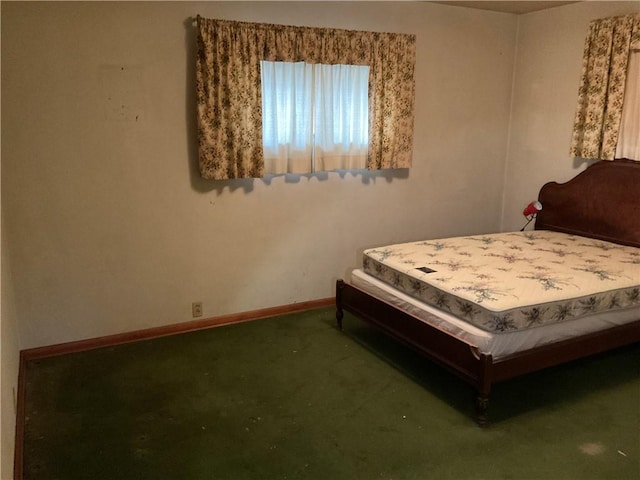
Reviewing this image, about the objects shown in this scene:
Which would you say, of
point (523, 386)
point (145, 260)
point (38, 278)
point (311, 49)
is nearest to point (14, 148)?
point (38, 278)

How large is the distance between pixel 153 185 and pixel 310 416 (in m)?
1.93

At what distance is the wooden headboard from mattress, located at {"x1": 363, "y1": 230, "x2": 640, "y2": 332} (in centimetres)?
17

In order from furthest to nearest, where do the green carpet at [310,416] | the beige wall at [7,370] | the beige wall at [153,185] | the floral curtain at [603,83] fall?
the floral curtain at [603,83]
the beige wall at [153,185]
the green carpet at [310,416]
the beige wall at [7,370]

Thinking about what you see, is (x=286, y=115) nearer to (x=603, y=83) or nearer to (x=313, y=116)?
(x=313, y=116)

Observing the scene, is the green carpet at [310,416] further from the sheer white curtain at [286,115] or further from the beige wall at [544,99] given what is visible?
the beige wall at [544,99]

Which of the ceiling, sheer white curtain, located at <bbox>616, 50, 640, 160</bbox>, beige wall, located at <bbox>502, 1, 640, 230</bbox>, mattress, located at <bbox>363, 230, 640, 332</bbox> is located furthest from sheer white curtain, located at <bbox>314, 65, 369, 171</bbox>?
sheer white curtain, located at <bbox>616, 50, 640, 160</bbox>

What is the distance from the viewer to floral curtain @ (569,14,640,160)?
3.87 m

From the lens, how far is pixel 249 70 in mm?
3619

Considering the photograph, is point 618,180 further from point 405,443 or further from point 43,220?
point 43,220

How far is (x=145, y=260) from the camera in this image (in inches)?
144

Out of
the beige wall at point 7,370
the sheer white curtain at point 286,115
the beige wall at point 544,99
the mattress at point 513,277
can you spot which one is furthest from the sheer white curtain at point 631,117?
the beige wall at point 7,370

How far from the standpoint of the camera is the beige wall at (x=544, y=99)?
4.36 meters

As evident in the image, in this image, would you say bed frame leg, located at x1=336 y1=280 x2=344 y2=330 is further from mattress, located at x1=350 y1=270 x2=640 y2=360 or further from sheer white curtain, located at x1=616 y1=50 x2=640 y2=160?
sheer white curtain, located at x1=616 y1=50 x2=640 y2=160

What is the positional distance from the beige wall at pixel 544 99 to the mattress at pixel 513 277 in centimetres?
98
